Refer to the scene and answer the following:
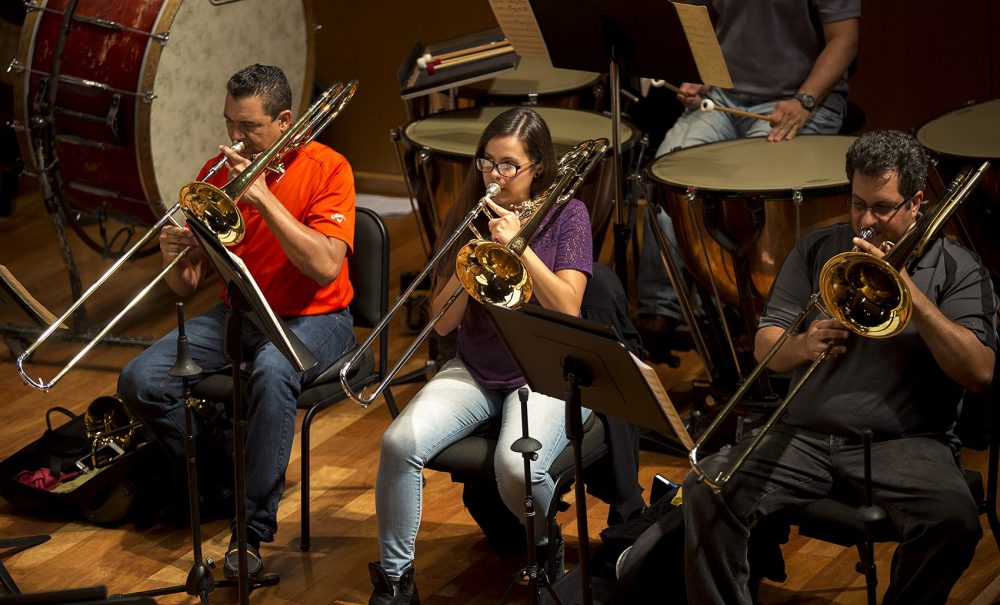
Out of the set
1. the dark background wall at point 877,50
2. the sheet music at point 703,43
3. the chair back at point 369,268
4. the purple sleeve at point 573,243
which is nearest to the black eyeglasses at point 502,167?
the purple sleeve at point 573,243

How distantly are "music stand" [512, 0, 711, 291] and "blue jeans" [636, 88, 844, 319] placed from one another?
0.57 meters

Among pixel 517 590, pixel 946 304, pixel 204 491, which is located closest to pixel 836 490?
pixel 946 304

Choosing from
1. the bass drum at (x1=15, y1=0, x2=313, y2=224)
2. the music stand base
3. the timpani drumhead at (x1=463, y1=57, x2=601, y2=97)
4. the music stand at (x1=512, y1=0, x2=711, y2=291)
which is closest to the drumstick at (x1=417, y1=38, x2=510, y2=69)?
the timpani drumhead at (x1=463, y1=57, x2=601, y2=97)

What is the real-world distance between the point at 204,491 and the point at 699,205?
1.64 metres

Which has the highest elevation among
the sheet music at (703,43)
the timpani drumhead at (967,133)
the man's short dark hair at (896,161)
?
the sheet music at (703,43)

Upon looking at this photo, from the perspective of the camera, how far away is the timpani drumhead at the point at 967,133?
3490 mm

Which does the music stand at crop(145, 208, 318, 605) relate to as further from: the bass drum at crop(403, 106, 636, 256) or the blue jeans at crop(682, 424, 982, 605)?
the bass drum at crop(403, 106, 636, 256)

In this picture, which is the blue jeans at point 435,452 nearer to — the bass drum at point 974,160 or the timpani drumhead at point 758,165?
the timpani drumhead at point 758,165

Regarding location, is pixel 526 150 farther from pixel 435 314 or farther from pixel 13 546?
pixel 13 546

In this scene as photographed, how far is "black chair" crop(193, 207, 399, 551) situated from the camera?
360 centimetres

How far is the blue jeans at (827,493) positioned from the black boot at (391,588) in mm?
732

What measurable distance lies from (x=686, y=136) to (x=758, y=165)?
2.35ft

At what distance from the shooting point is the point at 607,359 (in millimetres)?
2502

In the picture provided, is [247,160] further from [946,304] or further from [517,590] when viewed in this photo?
[946,304]
